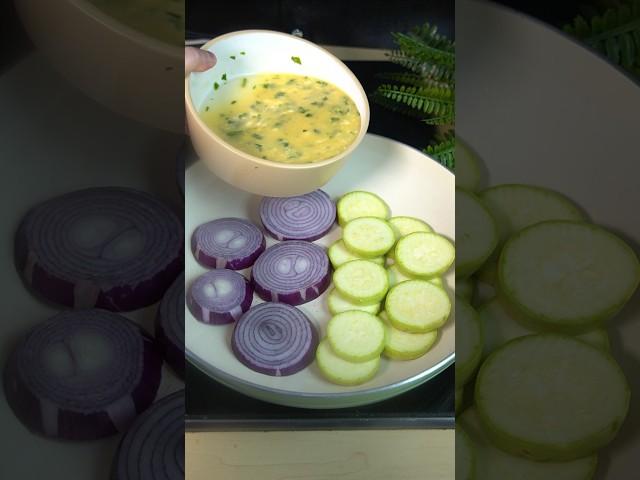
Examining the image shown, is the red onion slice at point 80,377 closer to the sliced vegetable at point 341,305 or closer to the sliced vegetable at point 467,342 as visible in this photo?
the sliced vegetable at point 341,305

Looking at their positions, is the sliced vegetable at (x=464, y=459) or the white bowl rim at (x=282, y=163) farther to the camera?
the sliced vegetable at (x=464, y=459)

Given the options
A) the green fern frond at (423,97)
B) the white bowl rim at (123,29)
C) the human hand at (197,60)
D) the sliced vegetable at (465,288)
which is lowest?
the sliced vegetable at (465,288)

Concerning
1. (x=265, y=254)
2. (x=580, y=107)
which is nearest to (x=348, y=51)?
(x=265, y=254)

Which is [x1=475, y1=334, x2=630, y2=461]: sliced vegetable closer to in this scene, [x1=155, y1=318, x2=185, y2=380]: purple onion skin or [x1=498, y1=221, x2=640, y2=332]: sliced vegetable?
[x1=498, y1=221, x2=640, y2=332]: sliced vegetable

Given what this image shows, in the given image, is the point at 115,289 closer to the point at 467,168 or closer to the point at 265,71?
the point at 265,71

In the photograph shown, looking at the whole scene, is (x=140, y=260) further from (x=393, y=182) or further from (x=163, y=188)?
(x=393, y=182)

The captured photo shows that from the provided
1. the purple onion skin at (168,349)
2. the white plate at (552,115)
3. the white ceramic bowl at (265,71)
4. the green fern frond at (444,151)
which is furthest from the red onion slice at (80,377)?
the white plate at (552,115)
